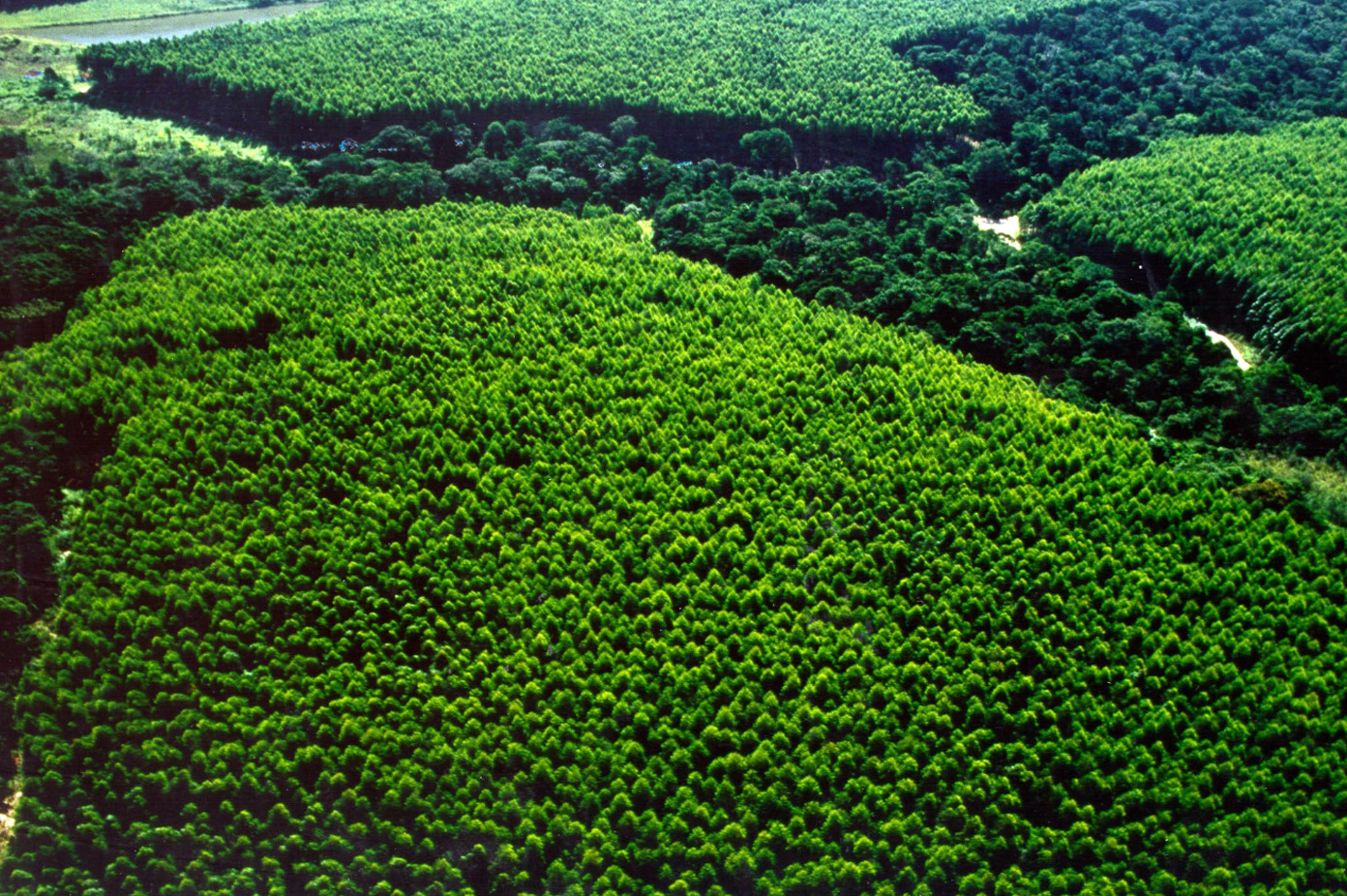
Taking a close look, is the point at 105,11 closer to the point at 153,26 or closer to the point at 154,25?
the point at 154,25

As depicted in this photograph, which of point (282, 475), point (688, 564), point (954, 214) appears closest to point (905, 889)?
point (688, 564)

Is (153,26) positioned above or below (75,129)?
above

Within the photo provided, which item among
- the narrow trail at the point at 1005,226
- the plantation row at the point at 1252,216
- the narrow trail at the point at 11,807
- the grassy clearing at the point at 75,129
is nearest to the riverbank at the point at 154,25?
the grassy clearing at the point at 75,129

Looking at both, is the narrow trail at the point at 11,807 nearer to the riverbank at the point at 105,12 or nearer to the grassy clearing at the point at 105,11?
the riverbank at the point at 105,12

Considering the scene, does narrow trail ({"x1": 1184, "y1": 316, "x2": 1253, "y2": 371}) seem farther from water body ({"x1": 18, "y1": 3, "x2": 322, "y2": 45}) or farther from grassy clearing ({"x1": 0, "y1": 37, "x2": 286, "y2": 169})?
water body ({"x1": 18, "y1": 3, "x2": 322, "y2": 45})

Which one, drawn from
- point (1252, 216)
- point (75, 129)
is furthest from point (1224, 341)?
point (75, 129)
